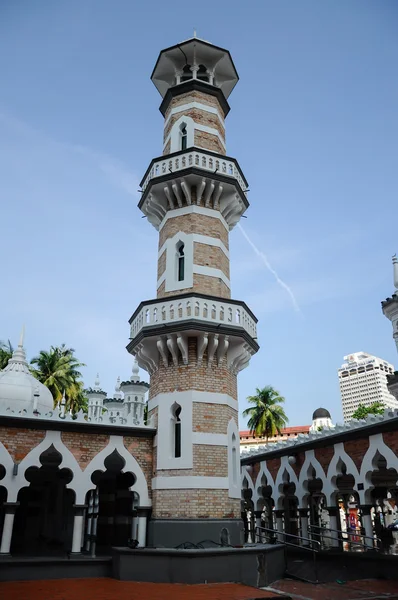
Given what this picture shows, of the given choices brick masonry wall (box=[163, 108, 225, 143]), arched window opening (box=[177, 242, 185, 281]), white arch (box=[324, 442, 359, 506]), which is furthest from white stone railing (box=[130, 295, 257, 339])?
brick masonry wall (box=[163, 108, 225, 143])

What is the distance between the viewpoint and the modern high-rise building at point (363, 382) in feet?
515

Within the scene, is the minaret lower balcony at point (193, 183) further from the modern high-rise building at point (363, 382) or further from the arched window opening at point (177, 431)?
the modern high-rise building at point (363, 382)

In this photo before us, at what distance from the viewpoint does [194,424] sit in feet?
45.6

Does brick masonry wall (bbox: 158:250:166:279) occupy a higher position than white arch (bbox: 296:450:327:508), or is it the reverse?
brick masonry wall (bbox: 158:250:166:279)

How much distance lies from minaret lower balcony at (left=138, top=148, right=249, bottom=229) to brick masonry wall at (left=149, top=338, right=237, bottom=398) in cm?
540

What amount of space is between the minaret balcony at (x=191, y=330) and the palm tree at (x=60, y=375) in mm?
27469

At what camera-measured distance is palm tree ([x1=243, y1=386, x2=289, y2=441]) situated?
4991cm

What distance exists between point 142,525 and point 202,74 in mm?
17346

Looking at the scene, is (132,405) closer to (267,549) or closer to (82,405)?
(82,405)

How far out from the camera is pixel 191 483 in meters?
13.3

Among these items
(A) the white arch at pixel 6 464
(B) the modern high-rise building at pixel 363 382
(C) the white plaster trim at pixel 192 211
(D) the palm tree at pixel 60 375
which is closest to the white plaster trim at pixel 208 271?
(C) the white plaster trim at pixel 192 211

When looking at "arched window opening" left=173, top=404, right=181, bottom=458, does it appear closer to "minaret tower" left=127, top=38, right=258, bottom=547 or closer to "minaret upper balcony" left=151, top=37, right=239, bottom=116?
"minaret tower" left=127, top=38, right=258, bottom=547

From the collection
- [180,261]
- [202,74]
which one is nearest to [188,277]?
[180,261]

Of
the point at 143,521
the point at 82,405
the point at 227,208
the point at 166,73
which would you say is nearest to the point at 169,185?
the point at 227,208
